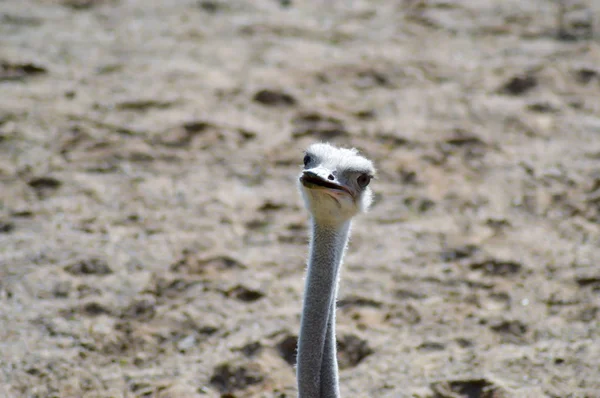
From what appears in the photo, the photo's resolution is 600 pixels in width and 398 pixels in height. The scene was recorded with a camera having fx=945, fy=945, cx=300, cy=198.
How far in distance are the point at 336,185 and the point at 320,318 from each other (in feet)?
1.45

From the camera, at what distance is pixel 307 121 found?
556cm

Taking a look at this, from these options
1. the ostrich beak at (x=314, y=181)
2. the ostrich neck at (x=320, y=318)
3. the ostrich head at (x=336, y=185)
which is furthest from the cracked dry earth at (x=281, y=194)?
the ostrich beak at (x=314, y=181)

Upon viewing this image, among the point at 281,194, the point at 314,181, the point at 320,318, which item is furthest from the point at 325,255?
the point at 281,194

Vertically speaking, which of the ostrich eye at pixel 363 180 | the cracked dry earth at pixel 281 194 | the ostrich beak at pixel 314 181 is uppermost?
the ostrich beak at pixel 314 181

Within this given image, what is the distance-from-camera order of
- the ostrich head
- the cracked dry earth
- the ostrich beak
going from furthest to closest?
the cracked dry earth, the ostrich head, the ostrich beak

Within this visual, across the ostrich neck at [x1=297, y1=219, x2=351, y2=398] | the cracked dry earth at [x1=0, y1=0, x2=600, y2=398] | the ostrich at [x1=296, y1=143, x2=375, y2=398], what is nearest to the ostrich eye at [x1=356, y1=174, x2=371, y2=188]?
the ostrich at [x1=296, y1=143, x2=375, y2=398]

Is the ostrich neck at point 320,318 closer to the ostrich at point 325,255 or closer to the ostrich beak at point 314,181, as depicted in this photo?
the ostrich at point 325,255

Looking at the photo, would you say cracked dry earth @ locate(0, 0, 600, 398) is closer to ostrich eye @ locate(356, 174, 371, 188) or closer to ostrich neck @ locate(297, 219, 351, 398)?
ostrich neck @ locate(297, 219, 351, 398)

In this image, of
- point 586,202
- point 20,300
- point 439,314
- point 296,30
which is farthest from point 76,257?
point 296,30

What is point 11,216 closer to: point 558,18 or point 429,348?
point 429,348

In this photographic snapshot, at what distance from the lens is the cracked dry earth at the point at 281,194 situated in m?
3.74

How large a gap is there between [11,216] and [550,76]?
3.40 m

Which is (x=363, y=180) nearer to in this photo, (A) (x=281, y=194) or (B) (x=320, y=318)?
(B) (x=320, y=318)

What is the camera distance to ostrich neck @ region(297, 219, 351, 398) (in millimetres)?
2945
